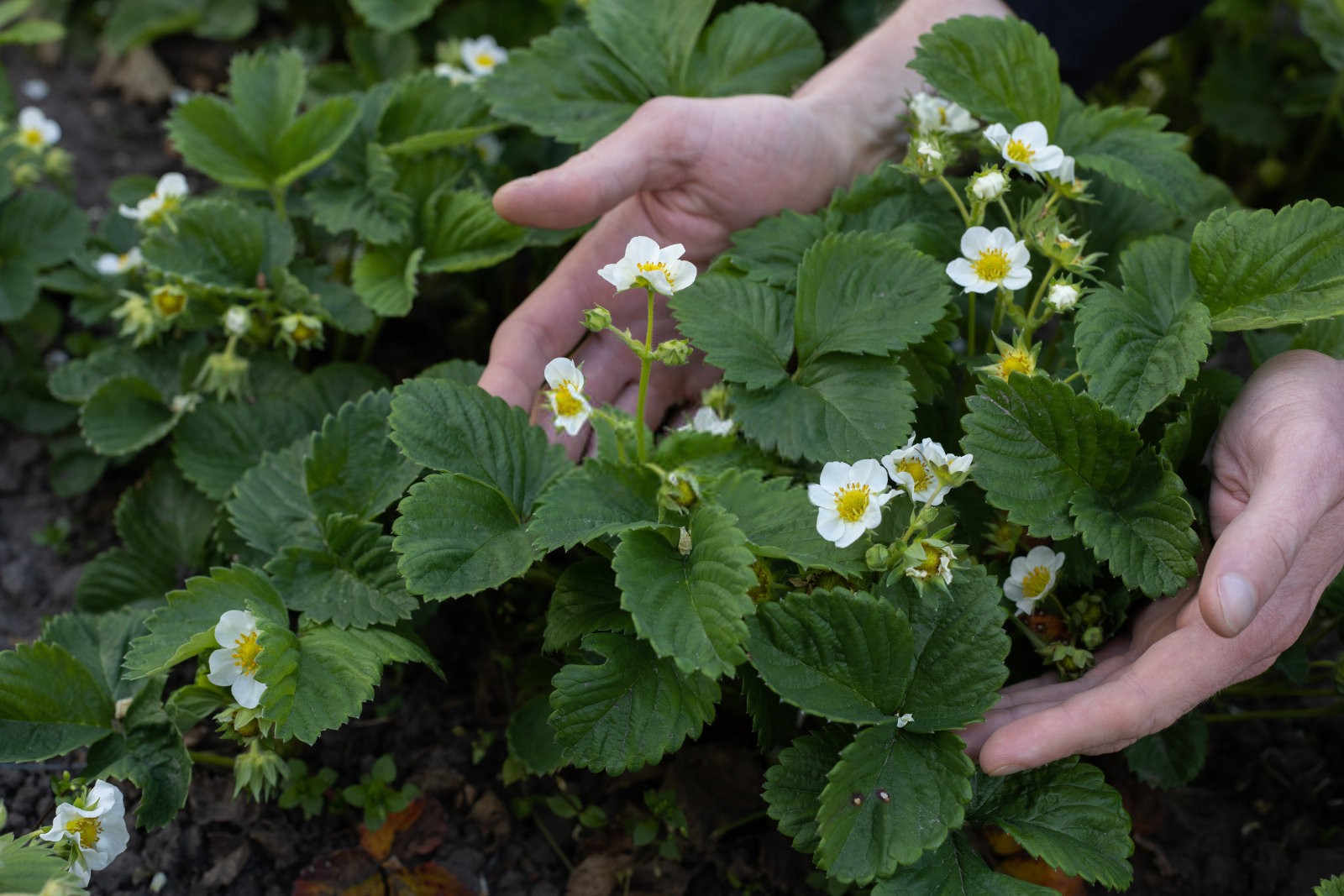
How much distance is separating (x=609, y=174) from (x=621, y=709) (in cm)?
95

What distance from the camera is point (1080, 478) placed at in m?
1.68

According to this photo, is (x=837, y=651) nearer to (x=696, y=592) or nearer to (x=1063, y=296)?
(x=696, y=592)

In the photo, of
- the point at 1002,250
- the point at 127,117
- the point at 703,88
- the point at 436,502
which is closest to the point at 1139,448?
the point at 1002,250

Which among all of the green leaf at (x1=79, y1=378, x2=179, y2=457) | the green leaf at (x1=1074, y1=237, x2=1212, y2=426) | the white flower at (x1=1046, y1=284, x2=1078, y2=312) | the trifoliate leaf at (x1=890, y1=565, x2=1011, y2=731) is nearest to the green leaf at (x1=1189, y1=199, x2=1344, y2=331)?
the green leaf at (x1=1074, y1=237, x2=1212, y2=426)

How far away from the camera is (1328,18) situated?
283 cm

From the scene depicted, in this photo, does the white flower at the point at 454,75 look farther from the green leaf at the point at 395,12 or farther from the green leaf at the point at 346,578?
the green leaf at the point at 346,578

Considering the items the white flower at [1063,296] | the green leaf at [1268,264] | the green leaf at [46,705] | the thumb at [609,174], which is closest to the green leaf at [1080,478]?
the white flower at [1063,296]

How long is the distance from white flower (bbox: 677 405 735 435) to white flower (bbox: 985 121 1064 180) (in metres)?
0.64

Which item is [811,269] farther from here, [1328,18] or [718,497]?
[1328,18]

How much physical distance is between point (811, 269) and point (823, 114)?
1.89 feet

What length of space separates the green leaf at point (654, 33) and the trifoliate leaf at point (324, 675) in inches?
53.3

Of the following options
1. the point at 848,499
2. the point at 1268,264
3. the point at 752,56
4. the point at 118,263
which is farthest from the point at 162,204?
the point at 1268,264

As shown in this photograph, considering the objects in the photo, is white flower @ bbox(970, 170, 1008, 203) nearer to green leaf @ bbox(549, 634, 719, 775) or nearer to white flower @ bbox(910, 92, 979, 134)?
white flower @ bbox(910, 92, 979, 134)

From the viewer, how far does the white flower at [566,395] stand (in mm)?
1559
